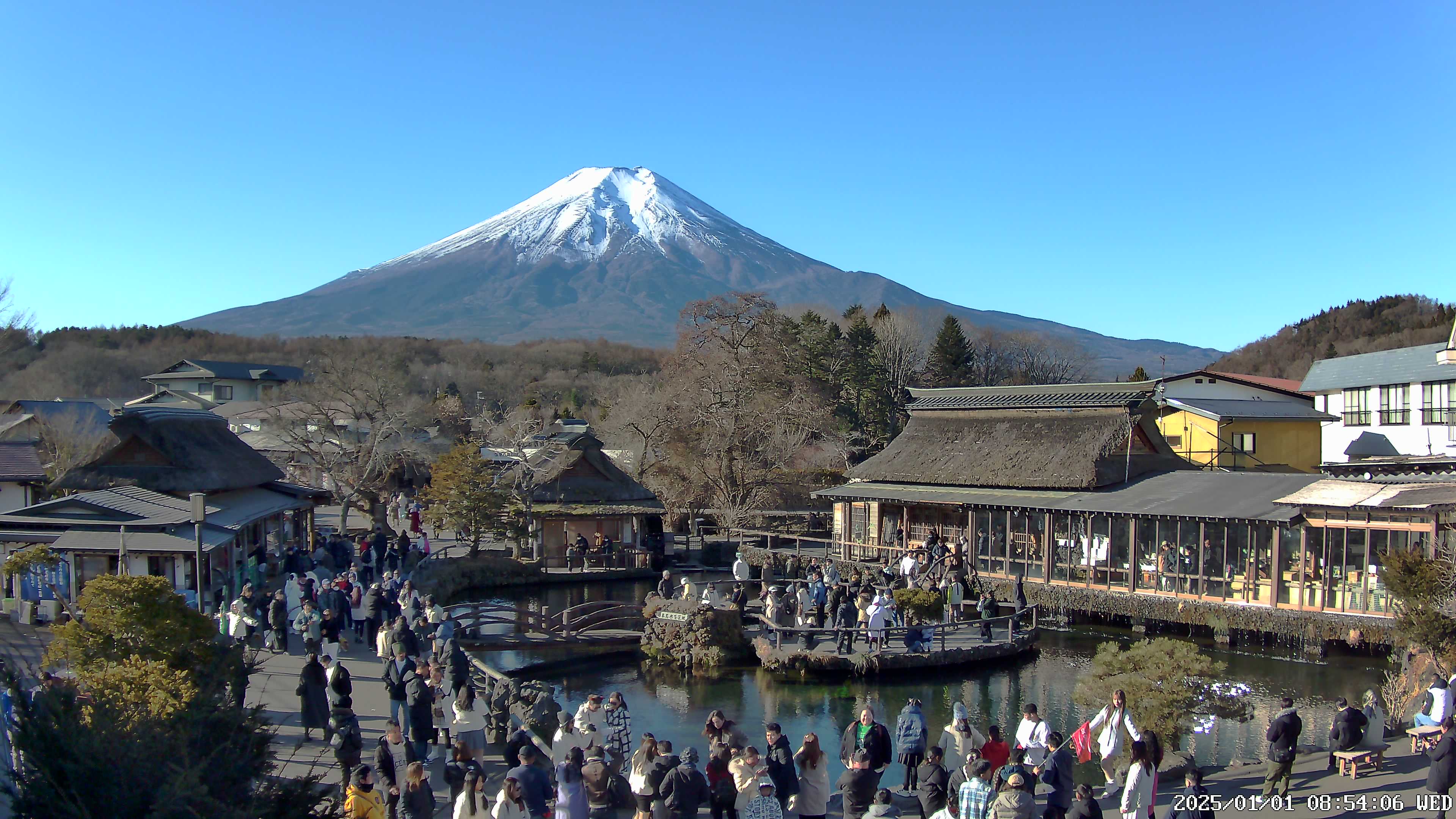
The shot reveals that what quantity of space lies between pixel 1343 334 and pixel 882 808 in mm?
75729

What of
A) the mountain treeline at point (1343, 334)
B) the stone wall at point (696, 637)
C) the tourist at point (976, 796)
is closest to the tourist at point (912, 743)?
the tourist at point (976, 796)

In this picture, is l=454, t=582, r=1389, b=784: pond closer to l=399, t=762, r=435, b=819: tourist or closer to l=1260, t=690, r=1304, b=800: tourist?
l=1260, t=690, r=1304, b=800: tourist

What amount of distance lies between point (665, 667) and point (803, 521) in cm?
1818

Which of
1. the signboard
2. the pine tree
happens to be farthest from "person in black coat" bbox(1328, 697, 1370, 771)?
the pine tree

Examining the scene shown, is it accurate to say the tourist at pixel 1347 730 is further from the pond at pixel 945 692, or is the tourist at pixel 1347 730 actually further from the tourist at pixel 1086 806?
the tourist at pixel 1086 806

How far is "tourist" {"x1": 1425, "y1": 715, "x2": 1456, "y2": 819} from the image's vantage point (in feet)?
26.9

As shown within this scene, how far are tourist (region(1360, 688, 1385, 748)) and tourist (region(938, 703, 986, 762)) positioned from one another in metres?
4.03

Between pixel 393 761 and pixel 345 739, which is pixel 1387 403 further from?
pixel 345 739

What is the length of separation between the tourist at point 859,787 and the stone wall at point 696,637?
9673 millimetres

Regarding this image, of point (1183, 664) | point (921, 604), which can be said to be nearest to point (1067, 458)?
point (921, 604)

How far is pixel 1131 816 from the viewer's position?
25.8 feet

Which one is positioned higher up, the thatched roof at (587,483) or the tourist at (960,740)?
the thatched roof at (587,483)

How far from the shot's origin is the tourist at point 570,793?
7.56 m

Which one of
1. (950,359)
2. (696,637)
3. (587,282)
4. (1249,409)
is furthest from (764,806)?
(587,282)
